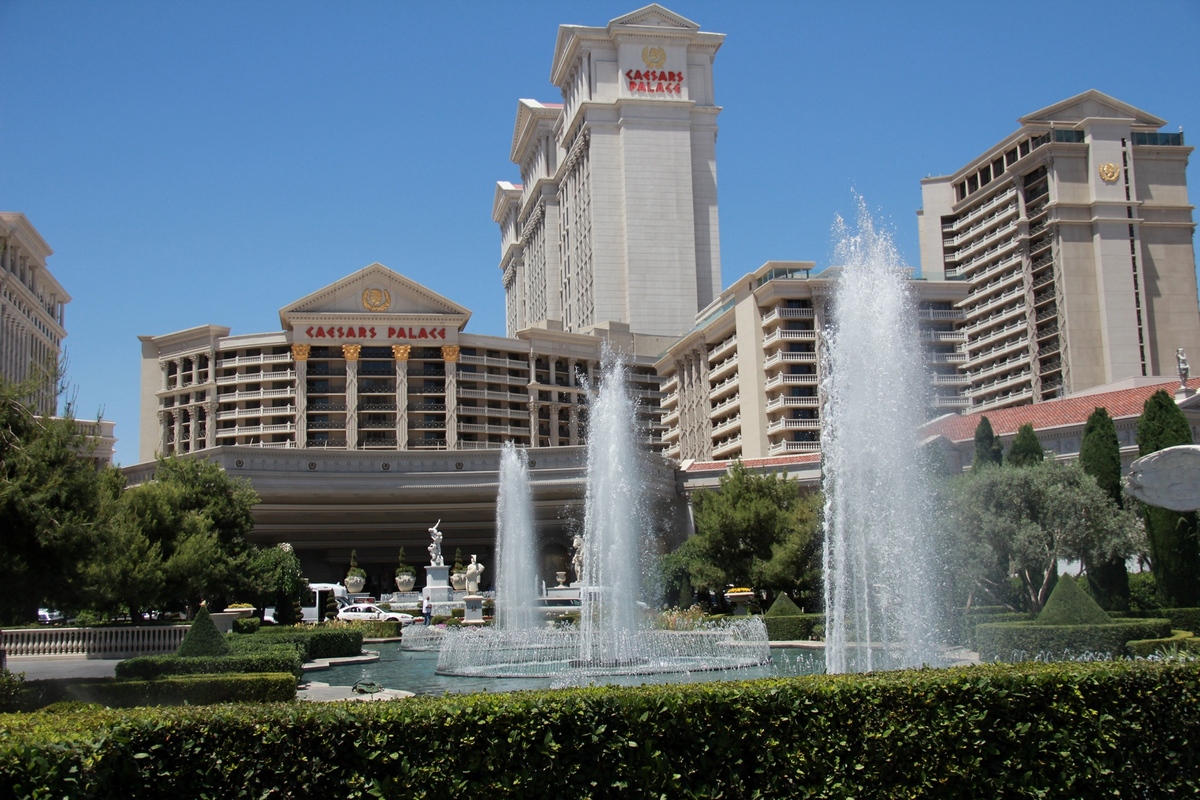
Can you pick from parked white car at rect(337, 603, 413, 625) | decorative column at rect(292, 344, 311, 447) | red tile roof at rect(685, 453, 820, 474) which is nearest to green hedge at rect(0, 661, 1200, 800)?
parked white car at rect(337, 603, 413, 625)

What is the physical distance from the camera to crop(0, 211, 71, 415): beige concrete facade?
9269 cm

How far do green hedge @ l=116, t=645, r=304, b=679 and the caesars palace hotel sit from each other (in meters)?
48.5

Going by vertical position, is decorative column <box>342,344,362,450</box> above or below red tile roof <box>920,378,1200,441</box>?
above

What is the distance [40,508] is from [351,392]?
77.9 meters

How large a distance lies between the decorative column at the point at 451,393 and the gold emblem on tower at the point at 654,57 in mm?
34279

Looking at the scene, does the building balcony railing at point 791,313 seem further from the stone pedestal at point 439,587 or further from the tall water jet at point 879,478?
the tall water jet at point 879,478

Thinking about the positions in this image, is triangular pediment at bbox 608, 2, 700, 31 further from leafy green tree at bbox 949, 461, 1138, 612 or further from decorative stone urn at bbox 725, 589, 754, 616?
leafy green tree at bbox 949, 461, 1138, 612

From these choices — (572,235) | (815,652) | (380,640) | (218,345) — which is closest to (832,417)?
(815,652)

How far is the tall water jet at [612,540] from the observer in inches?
1101

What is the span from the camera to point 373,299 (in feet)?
308

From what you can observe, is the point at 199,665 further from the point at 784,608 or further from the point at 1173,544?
the point at 1173,544

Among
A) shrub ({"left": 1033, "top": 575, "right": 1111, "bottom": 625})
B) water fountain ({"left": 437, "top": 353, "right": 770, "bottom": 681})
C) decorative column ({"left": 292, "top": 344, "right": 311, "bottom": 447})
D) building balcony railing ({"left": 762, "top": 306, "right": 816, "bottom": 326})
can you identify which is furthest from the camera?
decorative column ({"left": 292, "top": 344, "right": 311, "bottom": 447})

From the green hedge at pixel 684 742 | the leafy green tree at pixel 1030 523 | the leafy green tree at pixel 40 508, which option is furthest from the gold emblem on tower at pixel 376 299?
the green hedge at pixel 684 742

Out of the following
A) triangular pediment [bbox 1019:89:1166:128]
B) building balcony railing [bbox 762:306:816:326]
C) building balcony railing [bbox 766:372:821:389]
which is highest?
triangular pediment [bbox 1019:89:1166:128]
